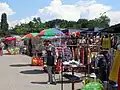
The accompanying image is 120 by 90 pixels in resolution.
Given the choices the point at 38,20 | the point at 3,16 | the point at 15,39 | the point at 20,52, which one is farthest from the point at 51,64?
the point at 3,16

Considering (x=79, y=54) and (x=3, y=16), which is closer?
(x=79, y=54)

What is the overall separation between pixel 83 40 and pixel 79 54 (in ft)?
16.4

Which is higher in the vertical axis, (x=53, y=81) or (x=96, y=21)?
(x=96, y=21)

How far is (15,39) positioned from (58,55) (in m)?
40.9

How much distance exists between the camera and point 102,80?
1420cm

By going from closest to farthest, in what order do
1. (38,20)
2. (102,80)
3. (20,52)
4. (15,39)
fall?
(102,80) → (20,52) → (15,39) → (38,20)

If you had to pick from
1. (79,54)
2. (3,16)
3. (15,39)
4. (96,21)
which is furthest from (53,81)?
(3,16)

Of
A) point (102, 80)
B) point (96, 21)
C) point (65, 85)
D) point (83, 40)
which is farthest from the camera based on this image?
point (96, 21)

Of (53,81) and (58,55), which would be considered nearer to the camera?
(53,81)

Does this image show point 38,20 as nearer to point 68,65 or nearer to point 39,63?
point 39,63

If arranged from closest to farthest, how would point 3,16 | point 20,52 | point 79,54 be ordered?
point 79,54 → point 20,52 → point 3,16

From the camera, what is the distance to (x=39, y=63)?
28.8 metres

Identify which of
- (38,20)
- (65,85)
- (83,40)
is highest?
(38,20)

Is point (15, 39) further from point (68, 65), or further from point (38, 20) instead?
point (38, 20)
